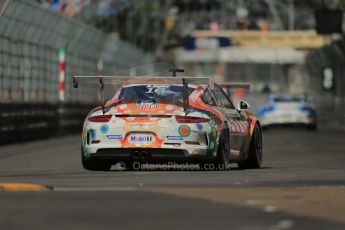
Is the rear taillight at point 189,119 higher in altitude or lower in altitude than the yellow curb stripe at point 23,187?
higher

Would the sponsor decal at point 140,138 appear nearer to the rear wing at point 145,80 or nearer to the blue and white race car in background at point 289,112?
the rear wing at point 145,80

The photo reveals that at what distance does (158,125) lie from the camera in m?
14.9

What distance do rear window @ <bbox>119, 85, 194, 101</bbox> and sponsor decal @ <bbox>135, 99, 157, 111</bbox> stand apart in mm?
65

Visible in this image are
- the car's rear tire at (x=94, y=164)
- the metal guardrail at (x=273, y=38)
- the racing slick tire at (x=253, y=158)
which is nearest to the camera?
the car's rear tire at (x=94, y=164)

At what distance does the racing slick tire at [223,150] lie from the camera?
1515 centimetres

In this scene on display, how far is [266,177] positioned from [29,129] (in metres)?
16.3

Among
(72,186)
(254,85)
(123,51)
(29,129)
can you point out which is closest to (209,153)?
(72,186)

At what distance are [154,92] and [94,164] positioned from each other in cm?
118

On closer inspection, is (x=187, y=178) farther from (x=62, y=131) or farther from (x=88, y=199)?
(x=62, y=131)

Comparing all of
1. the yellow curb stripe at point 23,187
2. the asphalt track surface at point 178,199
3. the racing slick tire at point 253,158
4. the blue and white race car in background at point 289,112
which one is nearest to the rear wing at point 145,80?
the asphalt track surface at point 178,199

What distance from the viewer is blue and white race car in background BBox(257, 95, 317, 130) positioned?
38344mm

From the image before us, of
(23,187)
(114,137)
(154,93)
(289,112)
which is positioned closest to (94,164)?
(114,137)

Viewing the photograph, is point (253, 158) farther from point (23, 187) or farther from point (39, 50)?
point (39, 50)

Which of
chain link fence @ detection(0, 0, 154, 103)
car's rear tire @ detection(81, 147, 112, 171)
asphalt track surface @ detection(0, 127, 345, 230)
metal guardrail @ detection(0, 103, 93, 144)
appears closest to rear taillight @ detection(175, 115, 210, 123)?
asphalt track surface @ detection(0, 127, 345, 230)
